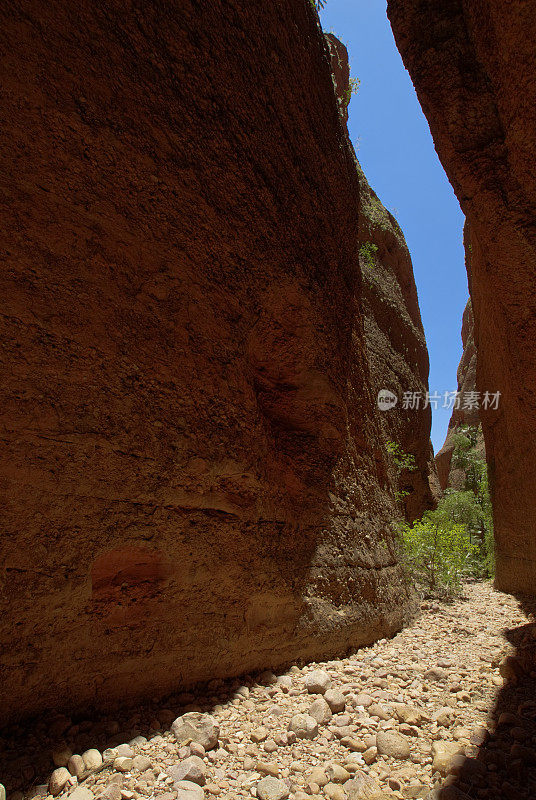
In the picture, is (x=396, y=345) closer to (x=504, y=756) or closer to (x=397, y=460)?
(x=397, y=460)

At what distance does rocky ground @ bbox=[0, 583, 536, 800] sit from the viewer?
185 cm

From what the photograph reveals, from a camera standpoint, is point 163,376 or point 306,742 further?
point 163,376

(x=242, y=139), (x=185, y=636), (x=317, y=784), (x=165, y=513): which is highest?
(x=242, y=139)

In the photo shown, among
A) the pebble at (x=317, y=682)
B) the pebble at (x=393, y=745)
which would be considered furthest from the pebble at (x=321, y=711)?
the pebble at (x=393, y=745)

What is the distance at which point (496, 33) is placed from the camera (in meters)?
3.19

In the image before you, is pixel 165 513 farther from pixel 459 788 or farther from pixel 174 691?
pixel 459 788

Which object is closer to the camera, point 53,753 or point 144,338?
point 53,753

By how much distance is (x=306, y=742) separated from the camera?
2273 millimetres

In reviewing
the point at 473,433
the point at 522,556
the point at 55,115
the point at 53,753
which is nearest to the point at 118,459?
the point at 53,753

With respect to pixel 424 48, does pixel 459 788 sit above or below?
below

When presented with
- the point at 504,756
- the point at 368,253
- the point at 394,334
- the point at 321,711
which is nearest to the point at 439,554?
the point at 321,711

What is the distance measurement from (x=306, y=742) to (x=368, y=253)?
10153 millimetres

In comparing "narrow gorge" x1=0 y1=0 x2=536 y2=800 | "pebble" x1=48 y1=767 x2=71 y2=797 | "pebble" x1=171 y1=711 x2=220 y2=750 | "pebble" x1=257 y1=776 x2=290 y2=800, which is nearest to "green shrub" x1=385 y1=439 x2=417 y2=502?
"narrow gorge" x1=0 y1=0 x2=536 y2=800

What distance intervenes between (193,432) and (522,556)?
600 cm
